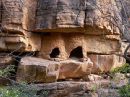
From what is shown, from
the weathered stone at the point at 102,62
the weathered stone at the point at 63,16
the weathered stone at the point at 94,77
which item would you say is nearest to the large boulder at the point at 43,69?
the weathered stone at the point at 94,77

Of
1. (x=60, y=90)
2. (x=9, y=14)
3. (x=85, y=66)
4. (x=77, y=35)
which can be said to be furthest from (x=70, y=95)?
(x=9, y=14)

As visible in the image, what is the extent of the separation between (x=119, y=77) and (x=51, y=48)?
7.79 ft

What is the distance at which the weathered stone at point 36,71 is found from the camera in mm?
11633

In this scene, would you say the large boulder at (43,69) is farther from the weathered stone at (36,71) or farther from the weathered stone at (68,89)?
the weathered stone at (68,89)

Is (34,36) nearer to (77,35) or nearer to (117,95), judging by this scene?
(77,35)

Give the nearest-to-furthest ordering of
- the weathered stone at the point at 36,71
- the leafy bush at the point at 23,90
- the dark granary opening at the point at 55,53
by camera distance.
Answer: the leafy bush at the point at 23,90, the weathered stone at the point at 36,71, the dark granary opening at the point at 55,53

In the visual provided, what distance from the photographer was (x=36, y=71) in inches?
460

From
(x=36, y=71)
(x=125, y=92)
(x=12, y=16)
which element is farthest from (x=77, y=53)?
(x=125, y=92)

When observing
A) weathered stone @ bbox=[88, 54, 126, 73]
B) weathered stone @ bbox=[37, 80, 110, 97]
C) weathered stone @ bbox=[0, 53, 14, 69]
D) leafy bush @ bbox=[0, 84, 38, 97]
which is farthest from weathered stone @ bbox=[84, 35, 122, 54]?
leafy bush @ bbox=[0, 84, 38, 97]

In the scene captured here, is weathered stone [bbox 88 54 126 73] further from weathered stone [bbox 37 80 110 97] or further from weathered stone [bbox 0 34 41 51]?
weathered stone [bbox 0 34 41 51]

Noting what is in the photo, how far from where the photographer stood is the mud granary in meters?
11.5

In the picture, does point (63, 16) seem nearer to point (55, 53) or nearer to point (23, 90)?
point (55, 53)

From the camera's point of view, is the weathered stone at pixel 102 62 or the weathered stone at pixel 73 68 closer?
the weathered stone at pixel 73 68

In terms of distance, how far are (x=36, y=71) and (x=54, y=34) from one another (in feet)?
4.77
